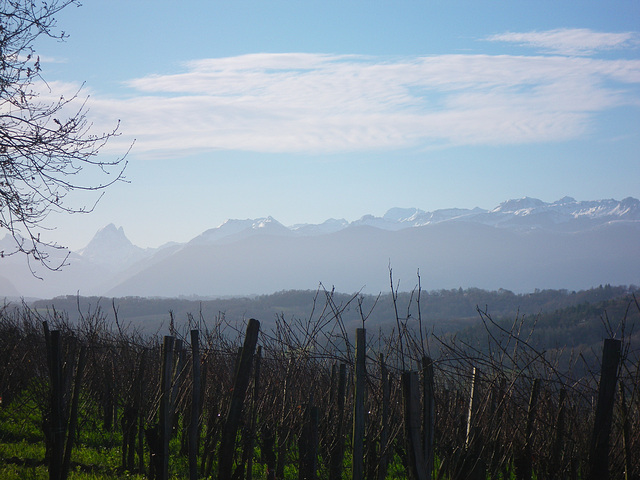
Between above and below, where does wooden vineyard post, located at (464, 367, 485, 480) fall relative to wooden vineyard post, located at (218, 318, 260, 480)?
below

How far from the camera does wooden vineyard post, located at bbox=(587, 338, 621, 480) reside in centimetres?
421

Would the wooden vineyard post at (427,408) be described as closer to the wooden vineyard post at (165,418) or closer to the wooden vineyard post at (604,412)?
the wooden vineyard post at (604,412)

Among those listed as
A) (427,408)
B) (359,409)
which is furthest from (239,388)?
(427,408)

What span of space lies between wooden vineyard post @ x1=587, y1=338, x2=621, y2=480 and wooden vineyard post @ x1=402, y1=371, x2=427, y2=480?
1.15 m

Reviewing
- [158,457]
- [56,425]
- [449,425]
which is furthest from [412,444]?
[56,425]

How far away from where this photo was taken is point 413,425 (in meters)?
4.43

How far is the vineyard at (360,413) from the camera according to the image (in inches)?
184

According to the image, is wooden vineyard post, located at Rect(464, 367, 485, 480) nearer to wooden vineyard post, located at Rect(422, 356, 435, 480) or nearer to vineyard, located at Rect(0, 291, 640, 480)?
vineyard, located at Rect(0, 291, 640, 480)

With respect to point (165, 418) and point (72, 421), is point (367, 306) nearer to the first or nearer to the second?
point (72, 421)

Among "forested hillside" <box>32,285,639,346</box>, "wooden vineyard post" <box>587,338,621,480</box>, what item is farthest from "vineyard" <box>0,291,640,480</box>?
"forested hillside" <box>32,285,639,346</box>

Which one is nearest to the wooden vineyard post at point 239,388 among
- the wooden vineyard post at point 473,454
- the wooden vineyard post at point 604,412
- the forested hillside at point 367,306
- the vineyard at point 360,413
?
the vineyard at point 360,413

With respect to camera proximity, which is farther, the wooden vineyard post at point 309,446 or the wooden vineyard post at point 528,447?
the wooden vineyard post at point 309,446

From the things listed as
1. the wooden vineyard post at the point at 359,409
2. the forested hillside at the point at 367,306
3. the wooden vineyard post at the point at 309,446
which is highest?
the wooden vineyard post at the point at 359,409

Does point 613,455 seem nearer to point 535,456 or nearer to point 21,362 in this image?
point 535,456
